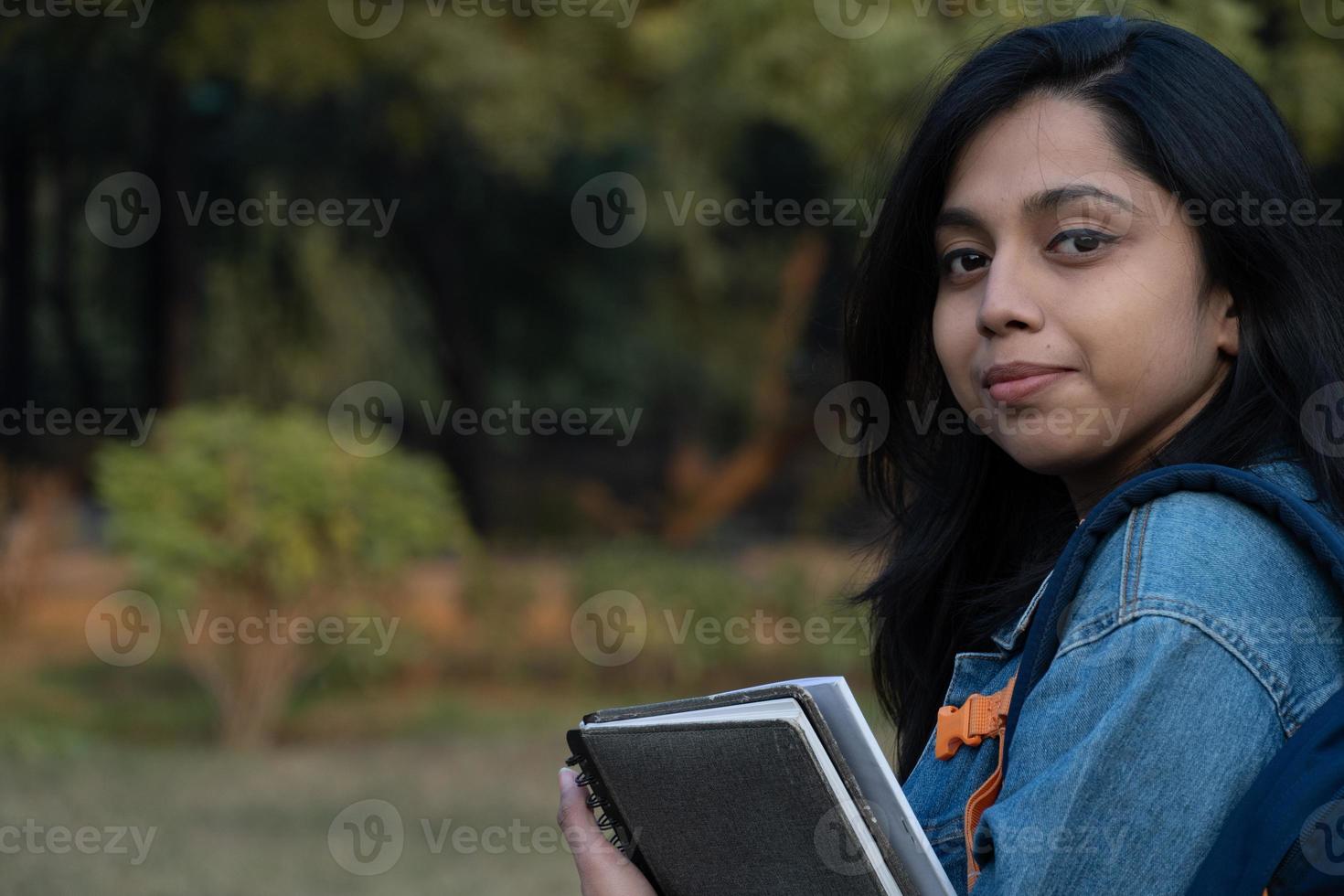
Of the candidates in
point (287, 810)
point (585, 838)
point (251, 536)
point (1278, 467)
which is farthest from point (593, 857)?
point (251, 536)

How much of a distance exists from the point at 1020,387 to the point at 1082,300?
0.10 metres

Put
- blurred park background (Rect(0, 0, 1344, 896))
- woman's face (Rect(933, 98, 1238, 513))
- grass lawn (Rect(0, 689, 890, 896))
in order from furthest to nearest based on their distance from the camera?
1. blurred park background (Rect(0, 0, 1344, 896))
2. grass lawn (Rect(0, 689, 890, 896))
3. woman's face (Rect(933, 98, 1238, 513))

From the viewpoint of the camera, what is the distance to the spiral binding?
147 cm

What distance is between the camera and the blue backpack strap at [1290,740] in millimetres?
1001

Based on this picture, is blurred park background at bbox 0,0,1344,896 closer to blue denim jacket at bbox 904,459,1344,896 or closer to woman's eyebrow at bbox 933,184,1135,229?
woman's eyebrow at bbox 933,184,1135,229

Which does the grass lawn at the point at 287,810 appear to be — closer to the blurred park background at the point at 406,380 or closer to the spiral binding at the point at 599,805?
the blurred park background at the point at 406,380

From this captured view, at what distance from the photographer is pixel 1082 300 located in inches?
50.8

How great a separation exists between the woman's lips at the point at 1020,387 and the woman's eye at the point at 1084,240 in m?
0.11

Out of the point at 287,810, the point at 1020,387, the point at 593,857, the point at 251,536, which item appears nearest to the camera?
the point at 1020,387

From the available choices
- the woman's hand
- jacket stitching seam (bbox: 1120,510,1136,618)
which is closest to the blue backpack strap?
jacket stitching seam (bbox: 1120,510,1136,618)

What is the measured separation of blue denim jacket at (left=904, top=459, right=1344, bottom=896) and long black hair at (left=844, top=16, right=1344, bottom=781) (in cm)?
20

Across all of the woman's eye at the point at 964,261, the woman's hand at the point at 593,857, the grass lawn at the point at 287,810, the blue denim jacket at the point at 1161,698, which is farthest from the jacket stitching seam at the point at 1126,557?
the grass lawn at the point at 287,810

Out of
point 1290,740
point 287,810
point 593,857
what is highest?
point 1290,740

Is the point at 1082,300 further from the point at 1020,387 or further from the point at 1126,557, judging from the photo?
the point at 1126,557
